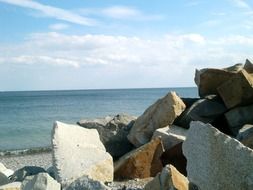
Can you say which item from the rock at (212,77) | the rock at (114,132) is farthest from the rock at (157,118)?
the rock at (212,77)

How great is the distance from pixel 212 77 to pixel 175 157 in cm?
230

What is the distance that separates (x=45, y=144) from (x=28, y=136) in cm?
495

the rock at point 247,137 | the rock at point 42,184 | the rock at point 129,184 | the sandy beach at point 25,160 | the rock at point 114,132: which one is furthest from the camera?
the sandy beach at point 25,160

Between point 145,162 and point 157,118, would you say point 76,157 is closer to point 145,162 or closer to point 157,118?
point 145,162

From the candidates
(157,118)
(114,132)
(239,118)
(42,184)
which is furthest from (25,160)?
(42,184)

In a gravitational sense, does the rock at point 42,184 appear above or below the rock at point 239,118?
below

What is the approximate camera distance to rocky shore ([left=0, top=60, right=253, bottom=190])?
591cm

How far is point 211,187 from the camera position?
5914 mm

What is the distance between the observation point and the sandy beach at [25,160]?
19.0m

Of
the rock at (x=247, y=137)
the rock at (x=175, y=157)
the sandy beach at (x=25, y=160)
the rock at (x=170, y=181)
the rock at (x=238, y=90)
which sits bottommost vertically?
the sandy beach at (x=25, y=160)

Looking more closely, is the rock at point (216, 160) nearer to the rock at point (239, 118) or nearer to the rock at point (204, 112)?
the rock at point (239, 118)

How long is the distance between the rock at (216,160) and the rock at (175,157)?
3.89 m

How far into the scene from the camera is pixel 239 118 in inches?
413

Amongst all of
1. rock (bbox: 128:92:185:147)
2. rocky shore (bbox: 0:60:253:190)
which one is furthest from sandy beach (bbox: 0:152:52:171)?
rock (bbox: 128:92:185:147)
